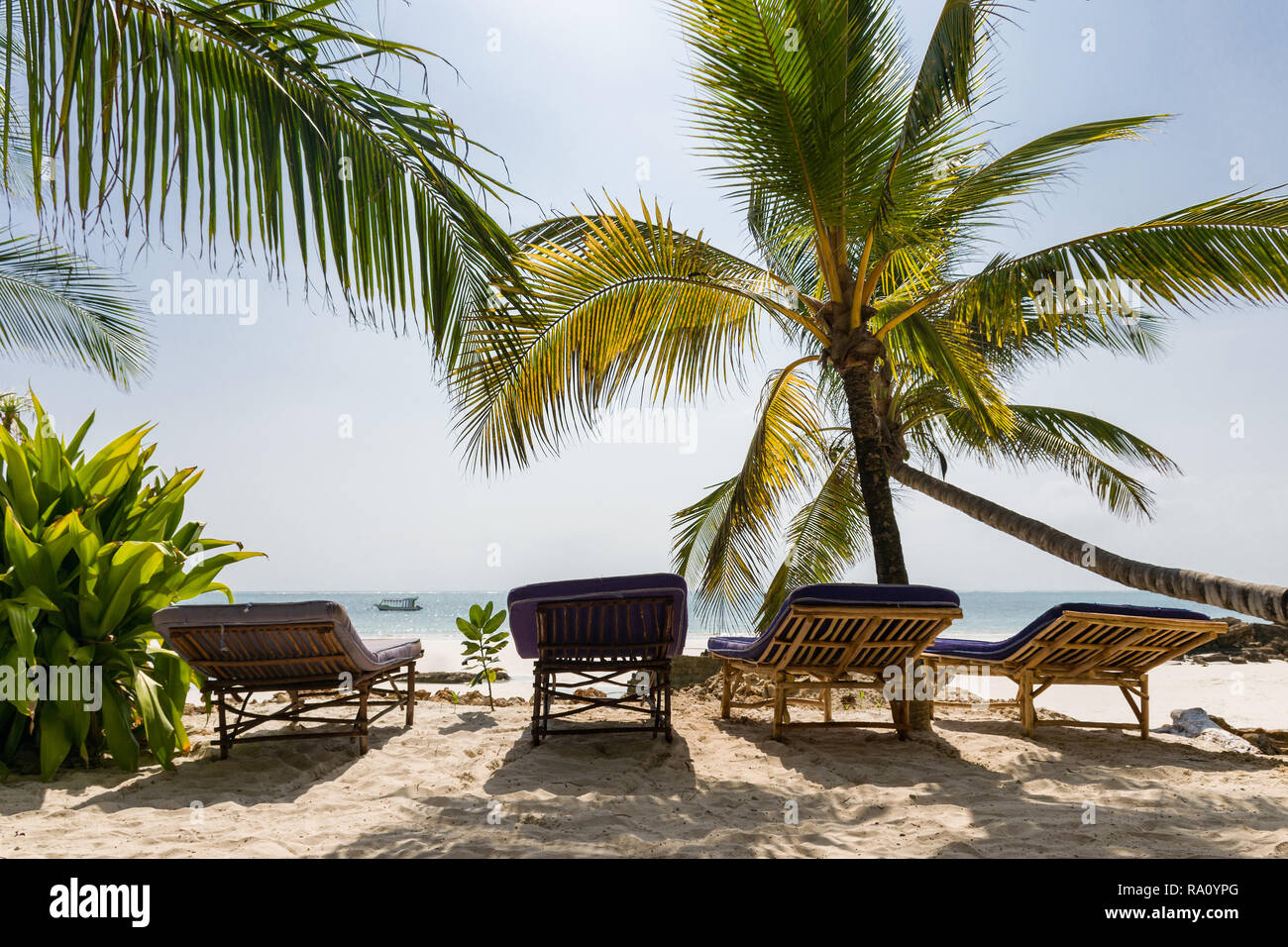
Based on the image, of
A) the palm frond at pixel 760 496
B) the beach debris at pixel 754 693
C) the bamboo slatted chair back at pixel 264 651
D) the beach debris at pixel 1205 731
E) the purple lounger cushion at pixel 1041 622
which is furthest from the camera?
the palm frond at pixel 760 496

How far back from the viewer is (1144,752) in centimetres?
452

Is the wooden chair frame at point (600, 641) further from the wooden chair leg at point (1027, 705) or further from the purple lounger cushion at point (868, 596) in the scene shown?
the wooden chair leg at point (1027, 705)

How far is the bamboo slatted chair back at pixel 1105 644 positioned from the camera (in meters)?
4.48

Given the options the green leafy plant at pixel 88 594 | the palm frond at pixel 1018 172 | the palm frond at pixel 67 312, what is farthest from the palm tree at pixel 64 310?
the palm frond at pixel 1018 172

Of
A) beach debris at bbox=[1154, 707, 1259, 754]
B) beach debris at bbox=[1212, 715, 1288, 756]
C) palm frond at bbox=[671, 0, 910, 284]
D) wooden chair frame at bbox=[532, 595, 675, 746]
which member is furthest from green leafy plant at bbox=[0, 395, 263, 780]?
beach debris at bbox=[1212, 715, 1288, 756]

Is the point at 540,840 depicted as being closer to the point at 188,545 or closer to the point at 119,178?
the point at 119,178

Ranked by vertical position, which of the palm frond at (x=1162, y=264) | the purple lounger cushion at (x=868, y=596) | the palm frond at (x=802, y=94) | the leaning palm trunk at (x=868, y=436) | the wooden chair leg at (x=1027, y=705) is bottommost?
the wooden chair leg at (x=1027, y=705)

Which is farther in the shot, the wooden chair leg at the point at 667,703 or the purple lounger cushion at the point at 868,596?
the wooden chair leg at the point at 667,703

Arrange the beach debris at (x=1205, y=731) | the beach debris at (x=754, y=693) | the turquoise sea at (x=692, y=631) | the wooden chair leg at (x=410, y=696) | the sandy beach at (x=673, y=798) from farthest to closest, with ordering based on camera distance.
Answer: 1. the turquoise sea at (x=692, y=631)
2. the beach debris at (x=754, y=693)
3. the beach debris at (x=1205, y=731)
4. the wooden chair leg at (x=410, y=696)
5. the sandy beach at (x=673, y=798)

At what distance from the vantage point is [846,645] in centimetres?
436

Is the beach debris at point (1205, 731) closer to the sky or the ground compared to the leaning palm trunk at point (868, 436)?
closer to the ground
